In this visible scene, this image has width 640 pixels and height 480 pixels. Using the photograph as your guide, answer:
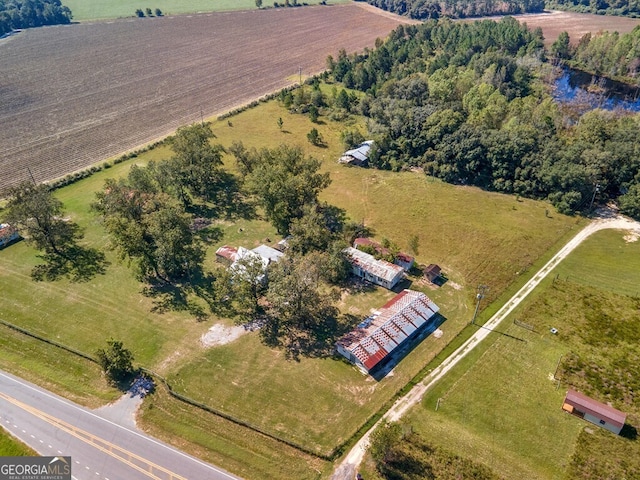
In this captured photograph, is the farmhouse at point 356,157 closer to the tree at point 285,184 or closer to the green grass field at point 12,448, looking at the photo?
the tree at point 285,184

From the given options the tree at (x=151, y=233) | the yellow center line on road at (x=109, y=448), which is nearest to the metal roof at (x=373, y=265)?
the tree at (x=151, y=233)

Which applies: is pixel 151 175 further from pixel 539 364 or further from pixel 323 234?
pixel 539 364

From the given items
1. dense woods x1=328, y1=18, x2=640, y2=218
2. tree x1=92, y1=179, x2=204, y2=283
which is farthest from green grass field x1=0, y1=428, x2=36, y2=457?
dense woods x1=328, y1=18, x2=640, y2=218

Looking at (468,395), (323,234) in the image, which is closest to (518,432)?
(468,395)

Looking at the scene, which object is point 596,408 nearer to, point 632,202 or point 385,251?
point 385,251

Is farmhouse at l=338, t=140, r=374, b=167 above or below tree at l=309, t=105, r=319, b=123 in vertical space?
below

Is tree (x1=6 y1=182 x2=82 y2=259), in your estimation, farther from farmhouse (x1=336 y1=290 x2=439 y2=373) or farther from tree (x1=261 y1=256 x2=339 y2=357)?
farmhouse (x1=336 y1=290 x2=439 y2=373)
